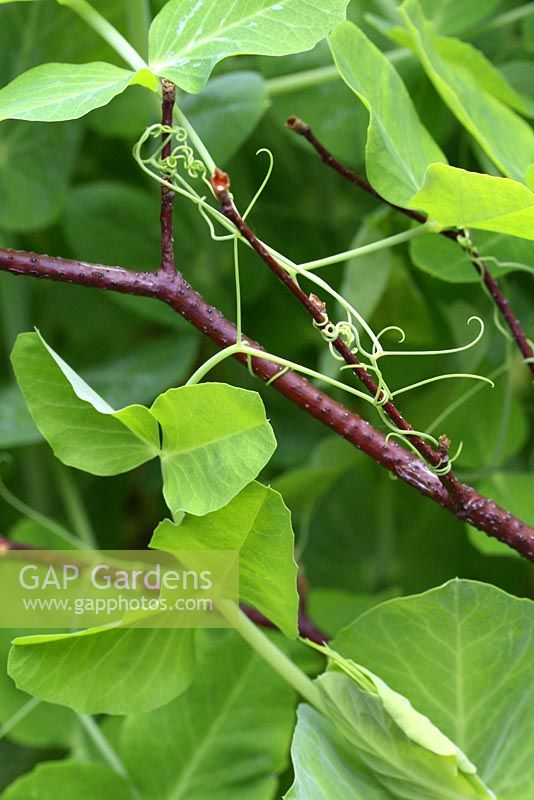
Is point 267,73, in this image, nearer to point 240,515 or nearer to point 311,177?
point 311,177

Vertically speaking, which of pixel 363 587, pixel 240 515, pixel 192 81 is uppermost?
pixel 192 81

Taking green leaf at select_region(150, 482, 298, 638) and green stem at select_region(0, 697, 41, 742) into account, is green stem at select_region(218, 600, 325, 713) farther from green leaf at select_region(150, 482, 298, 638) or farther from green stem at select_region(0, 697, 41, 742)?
green stem at select_region(0, 697, 41, 742)

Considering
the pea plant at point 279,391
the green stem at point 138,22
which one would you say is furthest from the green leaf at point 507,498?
the green stem at point 138,22

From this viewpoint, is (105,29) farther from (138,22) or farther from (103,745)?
(103,745)

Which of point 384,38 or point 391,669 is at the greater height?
point 384,38

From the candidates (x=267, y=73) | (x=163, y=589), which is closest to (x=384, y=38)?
(x=267, y=73)

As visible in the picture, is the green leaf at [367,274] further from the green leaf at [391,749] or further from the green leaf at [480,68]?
the green leaf at [391,749]

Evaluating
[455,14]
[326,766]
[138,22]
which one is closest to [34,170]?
[138,22]
